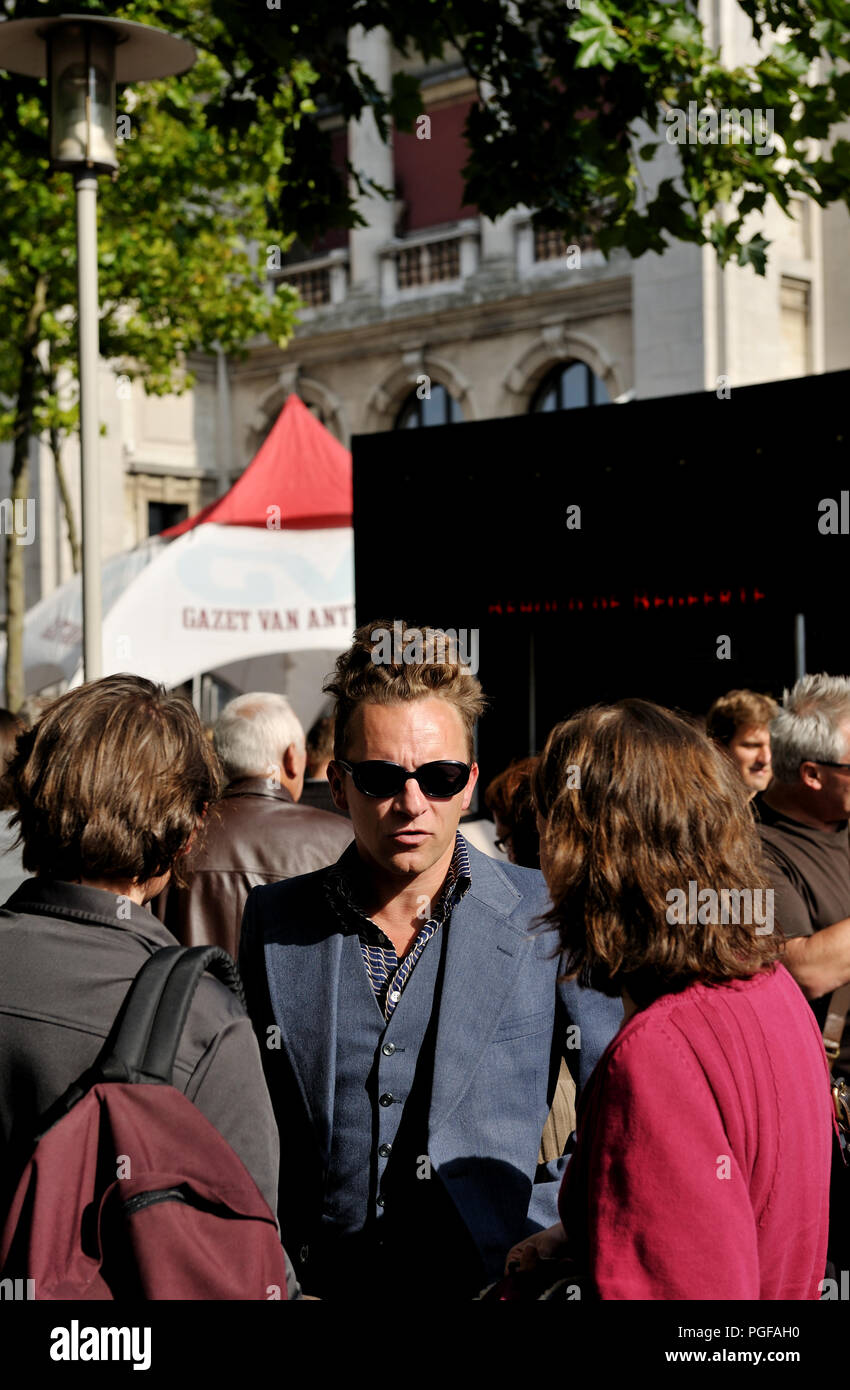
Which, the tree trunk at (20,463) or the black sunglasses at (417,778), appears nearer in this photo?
the black sunglasses at (417,778)

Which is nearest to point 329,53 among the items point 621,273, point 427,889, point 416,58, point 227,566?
point 227,566

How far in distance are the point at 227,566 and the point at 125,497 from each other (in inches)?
610

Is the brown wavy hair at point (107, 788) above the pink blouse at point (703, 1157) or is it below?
above

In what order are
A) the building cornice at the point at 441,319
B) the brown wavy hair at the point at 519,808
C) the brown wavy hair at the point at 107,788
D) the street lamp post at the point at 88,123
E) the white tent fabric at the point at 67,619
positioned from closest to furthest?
the brown wavy hair at the point at 107,788
the brown wavy hair at the point at 519,808
the street lamp post at the point at 88,123
the white tent fabric at the point at 67,619
the building cornice at the point at 441,319

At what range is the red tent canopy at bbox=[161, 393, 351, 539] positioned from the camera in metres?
11.4

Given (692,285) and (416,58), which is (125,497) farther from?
(692,285)

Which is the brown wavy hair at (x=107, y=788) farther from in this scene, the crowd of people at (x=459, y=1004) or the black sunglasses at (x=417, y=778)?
the black sunglasses at (x=417, y=778)

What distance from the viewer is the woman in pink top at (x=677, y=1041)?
1836 millimetres

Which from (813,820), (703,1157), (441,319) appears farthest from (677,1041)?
(441,319)

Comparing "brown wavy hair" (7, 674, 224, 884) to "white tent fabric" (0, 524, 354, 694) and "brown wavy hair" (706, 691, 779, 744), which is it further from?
"white tent fabric" (0, 524, 354, 694)

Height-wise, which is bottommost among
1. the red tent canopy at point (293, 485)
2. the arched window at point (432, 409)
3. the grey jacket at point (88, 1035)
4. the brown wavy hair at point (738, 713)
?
the grey jacket at point (88, 1035)

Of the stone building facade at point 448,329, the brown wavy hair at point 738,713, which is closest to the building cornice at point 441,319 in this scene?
the stone building facade at point 448,329

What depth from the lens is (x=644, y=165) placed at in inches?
730

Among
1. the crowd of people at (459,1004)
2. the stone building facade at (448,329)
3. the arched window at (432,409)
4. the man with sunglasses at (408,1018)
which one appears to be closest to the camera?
the crowd of people at (459,1004)
